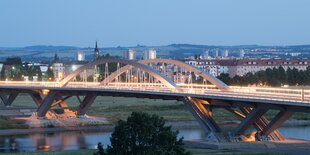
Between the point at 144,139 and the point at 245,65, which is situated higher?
the point at 144,139

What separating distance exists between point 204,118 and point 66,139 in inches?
552

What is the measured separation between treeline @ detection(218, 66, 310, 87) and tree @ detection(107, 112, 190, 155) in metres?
77.4

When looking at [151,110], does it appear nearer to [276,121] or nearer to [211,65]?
[276,121]

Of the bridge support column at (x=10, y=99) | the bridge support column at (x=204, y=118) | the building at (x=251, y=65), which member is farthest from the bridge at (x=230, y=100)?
the building at (x=251, y=65)

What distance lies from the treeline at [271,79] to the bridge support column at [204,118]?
2125 inches

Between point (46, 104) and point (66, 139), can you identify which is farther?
point (46, 104)

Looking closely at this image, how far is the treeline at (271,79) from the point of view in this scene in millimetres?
117750

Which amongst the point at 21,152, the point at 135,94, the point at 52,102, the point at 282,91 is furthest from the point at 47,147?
the point at 52,102

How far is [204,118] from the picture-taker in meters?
60.9

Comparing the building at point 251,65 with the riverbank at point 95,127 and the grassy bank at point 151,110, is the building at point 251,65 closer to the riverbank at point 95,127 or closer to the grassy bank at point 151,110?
the grassy bank at point 151,110

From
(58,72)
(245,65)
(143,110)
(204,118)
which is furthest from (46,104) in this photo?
(245,65)

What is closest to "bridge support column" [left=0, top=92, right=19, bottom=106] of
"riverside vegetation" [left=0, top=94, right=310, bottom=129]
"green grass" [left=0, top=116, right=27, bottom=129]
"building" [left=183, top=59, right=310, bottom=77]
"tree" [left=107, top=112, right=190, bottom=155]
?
"riverside vegetation" [left=0, top=94, right=310, bottom=129]

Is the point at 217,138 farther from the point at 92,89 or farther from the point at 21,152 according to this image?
the point at 92,89

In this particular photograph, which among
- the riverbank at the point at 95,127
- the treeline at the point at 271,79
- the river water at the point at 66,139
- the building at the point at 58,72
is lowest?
the riverbank at the point at 95,127
